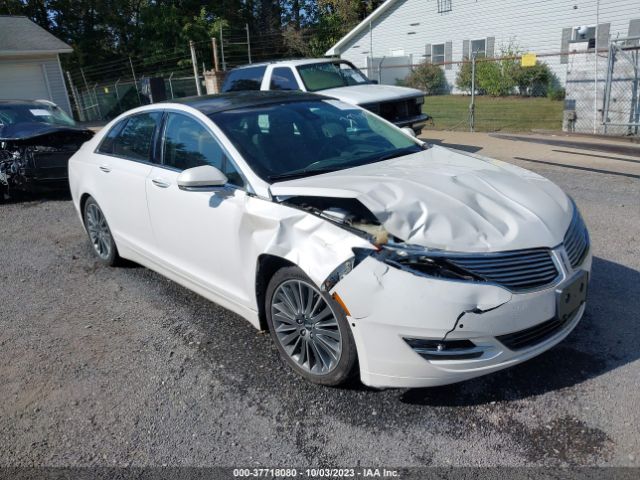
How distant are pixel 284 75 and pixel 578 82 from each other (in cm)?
624

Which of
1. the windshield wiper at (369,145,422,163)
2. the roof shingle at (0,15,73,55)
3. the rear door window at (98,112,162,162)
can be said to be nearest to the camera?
the windshield wiper at (369,145,422,163)

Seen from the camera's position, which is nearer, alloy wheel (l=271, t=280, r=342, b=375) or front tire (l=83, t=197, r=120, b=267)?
alloy wheel (l=271, t=280, r=342, b=375)

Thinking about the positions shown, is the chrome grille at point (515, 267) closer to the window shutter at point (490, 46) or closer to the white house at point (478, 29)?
the white house at point (478, 29)

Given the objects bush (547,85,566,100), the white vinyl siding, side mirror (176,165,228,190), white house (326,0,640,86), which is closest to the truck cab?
side mirror (176,165,228,190)

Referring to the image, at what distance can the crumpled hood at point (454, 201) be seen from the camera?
2.76 metres

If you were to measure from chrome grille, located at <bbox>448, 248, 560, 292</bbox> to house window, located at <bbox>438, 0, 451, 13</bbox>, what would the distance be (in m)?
24.3

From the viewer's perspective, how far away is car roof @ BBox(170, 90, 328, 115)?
13.5ft

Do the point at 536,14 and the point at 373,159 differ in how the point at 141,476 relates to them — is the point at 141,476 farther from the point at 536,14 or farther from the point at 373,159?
the point at 536,14

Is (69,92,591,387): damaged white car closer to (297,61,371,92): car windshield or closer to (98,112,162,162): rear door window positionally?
(98,112,162,162): rear door window

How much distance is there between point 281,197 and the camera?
3.22m

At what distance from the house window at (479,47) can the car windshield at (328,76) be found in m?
14.0

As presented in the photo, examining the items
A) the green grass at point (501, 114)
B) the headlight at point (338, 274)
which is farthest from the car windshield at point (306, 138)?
the green grass at point (501, 114)

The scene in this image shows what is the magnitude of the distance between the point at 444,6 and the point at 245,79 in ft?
52.6

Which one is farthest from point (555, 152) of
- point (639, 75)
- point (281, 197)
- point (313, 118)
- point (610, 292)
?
point (281, 197)
